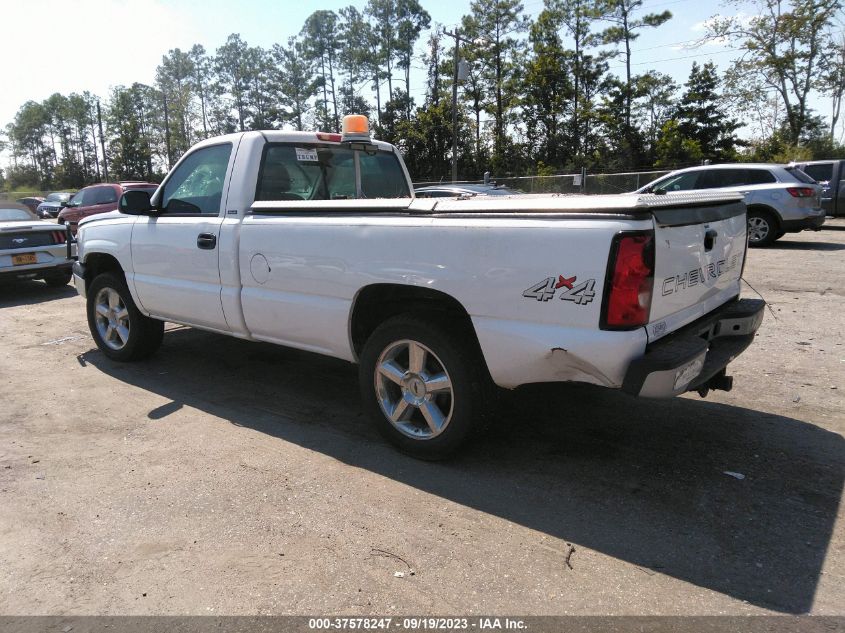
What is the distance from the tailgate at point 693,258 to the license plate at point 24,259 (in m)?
9.94

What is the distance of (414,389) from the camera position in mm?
3619

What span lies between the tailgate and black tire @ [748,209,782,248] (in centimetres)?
963

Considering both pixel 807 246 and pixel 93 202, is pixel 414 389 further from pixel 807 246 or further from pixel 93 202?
pixel 93 202

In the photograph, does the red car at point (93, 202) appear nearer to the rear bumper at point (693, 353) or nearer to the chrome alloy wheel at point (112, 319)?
the chrome alloy wheel at point (112, 319)

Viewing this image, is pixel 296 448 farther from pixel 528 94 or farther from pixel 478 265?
pixel 528 94

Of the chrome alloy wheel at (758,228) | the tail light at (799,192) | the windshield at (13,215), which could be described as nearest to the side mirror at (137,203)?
the windshield at (13,215)

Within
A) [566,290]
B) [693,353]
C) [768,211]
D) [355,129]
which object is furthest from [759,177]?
[566,290]

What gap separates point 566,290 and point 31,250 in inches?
385

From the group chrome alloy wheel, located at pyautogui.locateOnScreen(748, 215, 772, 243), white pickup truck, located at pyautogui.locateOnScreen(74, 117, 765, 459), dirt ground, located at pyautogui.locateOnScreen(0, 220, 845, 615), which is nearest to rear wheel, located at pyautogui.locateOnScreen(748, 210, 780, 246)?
chrome alloy wheel, located at pyautogui.locateOnScreen(748, 215, 772, 243)

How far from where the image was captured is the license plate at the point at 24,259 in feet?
31.1

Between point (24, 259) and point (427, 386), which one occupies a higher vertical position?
point (24, 259)

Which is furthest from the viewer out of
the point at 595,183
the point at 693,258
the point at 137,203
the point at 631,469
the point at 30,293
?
the point at 595,183

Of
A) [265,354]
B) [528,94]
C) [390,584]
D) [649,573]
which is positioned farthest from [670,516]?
[528,94]

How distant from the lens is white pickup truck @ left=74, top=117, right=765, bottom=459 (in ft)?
9.23
